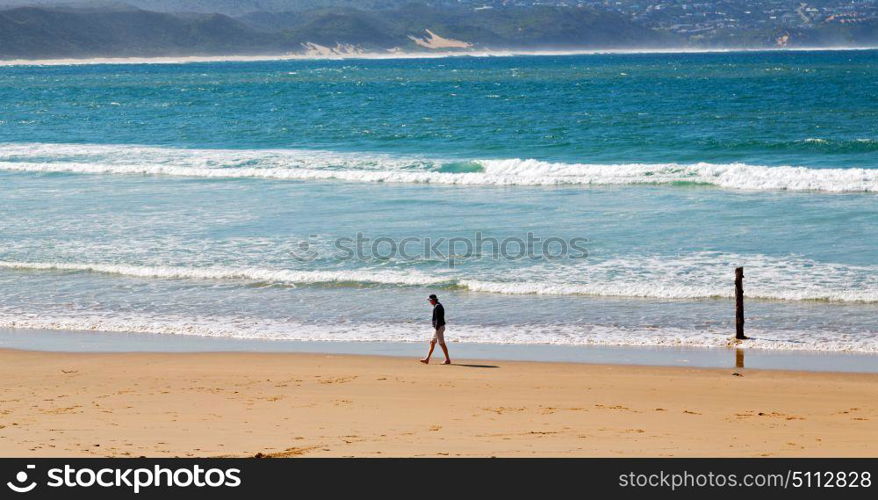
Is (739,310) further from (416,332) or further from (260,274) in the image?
(260,274)

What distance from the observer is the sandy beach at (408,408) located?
9.73 meters

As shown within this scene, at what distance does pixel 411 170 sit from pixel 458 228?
1182 centimetres

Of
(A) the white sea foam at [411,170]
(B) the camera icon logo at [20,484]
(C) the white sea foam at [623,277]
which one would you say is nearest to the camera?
(B) the camera icon logo at [20,484]

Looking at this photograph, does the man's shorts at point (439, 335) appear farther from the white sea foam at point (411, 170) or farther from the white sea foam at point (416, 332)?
the white sea foam at point (411, 170)

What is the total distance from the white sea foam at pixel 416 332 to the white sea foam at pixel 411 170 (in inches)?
604

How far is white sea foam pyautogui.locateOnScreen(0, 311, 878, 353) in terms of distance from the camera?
15148 millimetres

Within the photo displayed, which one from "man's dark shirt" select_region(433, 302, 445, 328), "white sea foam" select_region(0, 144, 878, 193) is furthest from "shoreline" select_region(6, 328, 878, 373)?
"white sea foam" select_region(0, 144, 878, 193)

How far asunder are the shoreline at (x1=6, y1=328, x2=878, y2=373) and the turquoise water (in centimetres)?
35

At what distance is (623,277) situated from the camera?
19125mm

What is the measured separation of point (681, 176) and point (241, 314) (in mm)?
18941

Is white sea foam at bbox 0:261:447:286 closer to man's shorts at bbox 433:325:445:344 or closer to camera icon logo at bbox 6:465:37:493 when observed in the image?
man's shorts at bbox 433:325:445:344

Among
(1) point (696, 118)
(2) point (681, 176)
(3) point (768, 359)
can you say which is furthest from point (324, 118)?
(3) point (768, 359)

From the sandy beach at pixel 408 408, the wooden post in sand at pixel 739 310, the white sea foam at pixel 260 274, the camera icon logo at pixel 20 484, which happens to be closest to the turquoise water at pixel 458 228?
the white sea foam at pixel 260 274

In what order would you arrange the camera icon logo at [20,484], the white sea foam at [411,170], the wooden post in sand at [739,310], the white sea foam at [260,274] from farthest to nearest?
the white sea foam at [411,170] < the white sea foam at [260,274] < the wooden post in sand at [739,310] < the camera icon logo at [20,484]
